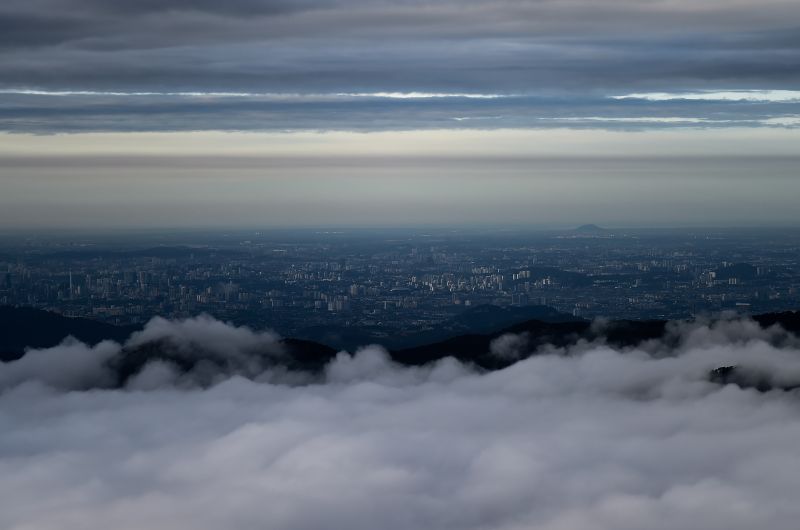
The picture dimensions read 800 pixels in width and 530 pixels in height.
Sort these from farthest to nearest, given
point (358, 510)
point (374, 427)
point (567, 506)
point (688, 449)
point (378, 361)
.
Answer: point (378, 361), point (374, 427), point (688, 449), point (358, 510), point (567, 506)

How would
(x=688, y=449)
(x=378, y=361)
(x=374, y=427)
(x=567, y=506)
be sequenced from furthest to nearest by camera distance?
(x=378, y=361) < (x=374, y=427) < (x=688, y=449) < (x=567, y=506)

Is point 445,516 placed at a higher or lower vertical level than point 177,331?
lower

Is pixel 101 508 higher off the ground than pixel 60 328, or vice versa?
pixel 60 328

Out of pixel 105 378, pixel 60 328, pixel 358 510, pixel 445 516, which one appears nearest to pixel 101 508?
pixel 358 510

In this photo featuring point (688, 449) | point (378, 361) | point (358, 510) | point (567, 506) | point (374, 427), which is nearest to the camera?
point (567, 506)

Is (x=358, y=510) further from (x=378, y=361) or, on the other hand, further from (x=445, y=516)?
(x=378, y=361)

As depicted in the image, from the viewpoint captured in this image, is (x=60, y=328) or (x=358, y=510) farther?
(x=60, y=328)

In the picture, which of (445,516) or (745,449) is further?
(745,449)

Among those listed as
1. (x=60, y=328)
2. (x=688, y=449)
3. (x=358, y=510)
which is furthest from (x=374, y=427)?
(x=60, y=328)

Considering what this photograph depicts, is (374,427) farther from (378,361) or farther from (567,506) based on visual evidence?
(567,506)
